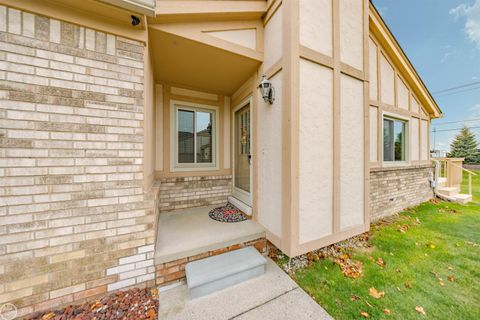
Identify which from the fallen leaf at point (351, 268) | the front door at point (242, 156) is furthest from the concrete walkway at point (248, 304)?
the front door at point (242, 156)

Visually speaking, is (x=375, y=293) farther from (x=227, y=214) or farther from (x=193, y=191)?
(x=193, y=191)

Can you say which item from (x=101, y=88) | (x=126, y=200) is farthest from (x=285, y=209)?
(x=101, y=88)

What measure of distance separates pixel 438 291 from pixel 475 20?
3184 centimetres

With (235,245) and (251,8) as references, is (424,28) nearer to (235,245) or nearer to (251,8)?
(251,8)

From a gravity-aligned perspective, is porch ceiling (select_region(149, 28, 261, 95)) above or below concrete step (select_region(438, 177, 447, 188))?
above

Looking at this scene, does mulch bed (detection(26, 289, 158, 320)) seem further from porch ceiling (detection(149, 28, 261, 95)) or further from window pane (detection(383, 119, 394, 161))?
window pane (detection(383, 119, 394, 161))

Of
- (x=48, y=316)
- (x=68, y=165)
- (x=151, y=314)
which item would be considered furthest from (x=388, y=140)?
(x=48, y=316)

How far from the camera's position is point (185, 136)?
416cm

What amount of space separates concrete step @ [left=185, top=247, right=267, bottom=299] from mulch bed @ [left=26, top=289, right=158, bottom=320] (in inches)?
17.9

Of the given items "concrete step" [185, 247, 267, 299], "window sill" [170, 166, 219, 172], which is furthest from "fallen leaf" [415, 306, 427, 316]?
"window sill" [170, 166, 219, 172]

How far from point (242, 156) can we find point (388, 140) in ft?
15.1

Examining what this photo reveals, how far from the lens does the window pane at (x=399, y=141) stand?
5.47m

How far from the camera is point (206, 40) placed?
2666mm

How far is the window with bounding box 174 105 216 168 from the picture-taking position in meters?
4.09
